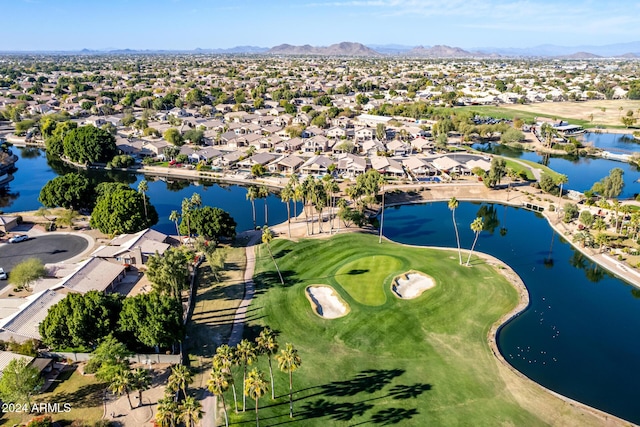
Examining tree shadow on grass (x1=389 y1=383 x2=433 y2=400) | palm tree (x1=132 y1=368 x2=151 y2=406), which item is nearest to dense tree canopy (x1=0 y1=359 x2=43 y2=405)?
palm tree (x1=132 y1=368 x2=151 y2=406)

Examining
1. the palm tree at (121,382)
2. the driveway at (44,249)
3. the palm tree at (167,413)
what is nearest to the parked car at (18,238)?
the driveway at (44,249)

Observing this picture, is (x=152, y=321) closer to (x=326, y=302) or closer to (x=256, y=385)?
(x=256, y=385)

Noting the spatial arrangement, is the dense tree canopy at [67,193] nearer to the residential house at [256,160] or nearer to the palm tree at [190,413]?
the residential house at [256,160]

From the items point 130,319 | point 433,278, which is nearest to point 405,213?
point 433,278

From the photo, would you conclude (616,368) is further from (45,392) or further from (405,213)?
(45,392)

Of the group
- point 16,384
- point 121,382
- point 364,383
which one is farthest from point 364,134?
point 16,384

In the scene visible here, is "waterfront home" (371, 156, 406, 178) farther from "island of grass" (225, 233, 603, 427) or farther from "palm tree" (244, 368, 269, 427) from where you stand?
"palm tree" (244, 368, 269, 427)
